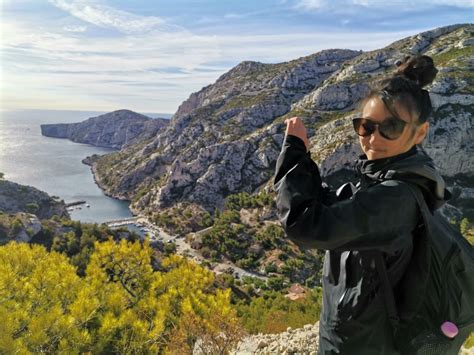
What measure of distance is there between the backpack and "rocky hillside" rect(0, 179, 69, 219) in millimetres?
62053

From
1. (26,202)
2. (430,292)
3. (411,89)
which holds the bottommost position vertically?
(26,202)

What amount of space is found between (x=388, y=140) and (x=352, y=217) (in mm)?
463

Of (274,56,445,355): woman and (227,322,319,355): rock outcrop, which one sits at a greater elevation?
(274,56,445,355): woman

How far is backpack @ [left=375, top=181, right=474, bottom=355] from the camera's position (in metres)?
1.39

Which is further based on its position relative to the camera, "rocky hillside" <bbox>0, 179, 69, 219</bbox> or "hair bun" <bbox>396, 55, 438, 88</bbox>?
"rocky hillside" <bbox>0, 179, 69, 219</bbox>

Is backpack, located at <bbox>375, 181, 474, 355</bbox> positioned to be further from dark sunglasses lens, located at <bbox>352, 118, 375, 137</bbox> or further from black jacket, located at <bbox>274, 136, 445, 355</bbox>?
dark sunglasses lens, located at <bbox>352, 118, 375, 137</bbox>

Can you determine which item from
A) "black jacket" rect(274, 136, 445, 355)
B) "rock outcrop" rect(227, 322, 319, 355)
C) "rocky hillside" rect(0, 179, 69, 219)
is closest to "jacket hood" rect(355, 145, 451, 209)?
"black jacket" rect(274, 136, 445, 355)

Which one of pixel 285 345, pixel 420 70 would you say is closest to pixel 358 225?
pixel 420 70

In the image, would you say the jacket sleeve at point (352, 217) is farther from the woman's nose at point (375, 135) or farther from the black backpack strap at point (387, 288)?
the woman's nose at point (375, 135)

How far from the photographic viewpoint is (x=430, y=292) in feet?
4.61

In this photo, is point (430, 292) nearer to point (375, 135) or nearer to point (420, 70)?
point (375, 135)

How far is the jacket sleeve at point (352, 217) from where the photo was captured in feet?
4.19

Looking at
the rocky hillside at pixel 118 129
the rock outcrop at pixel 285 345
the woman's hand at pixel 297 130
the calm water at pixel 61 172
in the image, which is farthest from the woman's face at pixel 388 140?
the rocky hillside at pixel 118 129

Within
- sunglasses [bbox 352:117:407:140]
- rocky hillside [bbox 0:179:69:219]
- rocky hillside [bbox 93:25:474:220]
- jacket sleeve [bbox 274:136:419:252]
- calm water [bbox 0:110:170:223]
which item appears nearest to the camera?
jacket sleeve [bbox 274:136:419:252]
